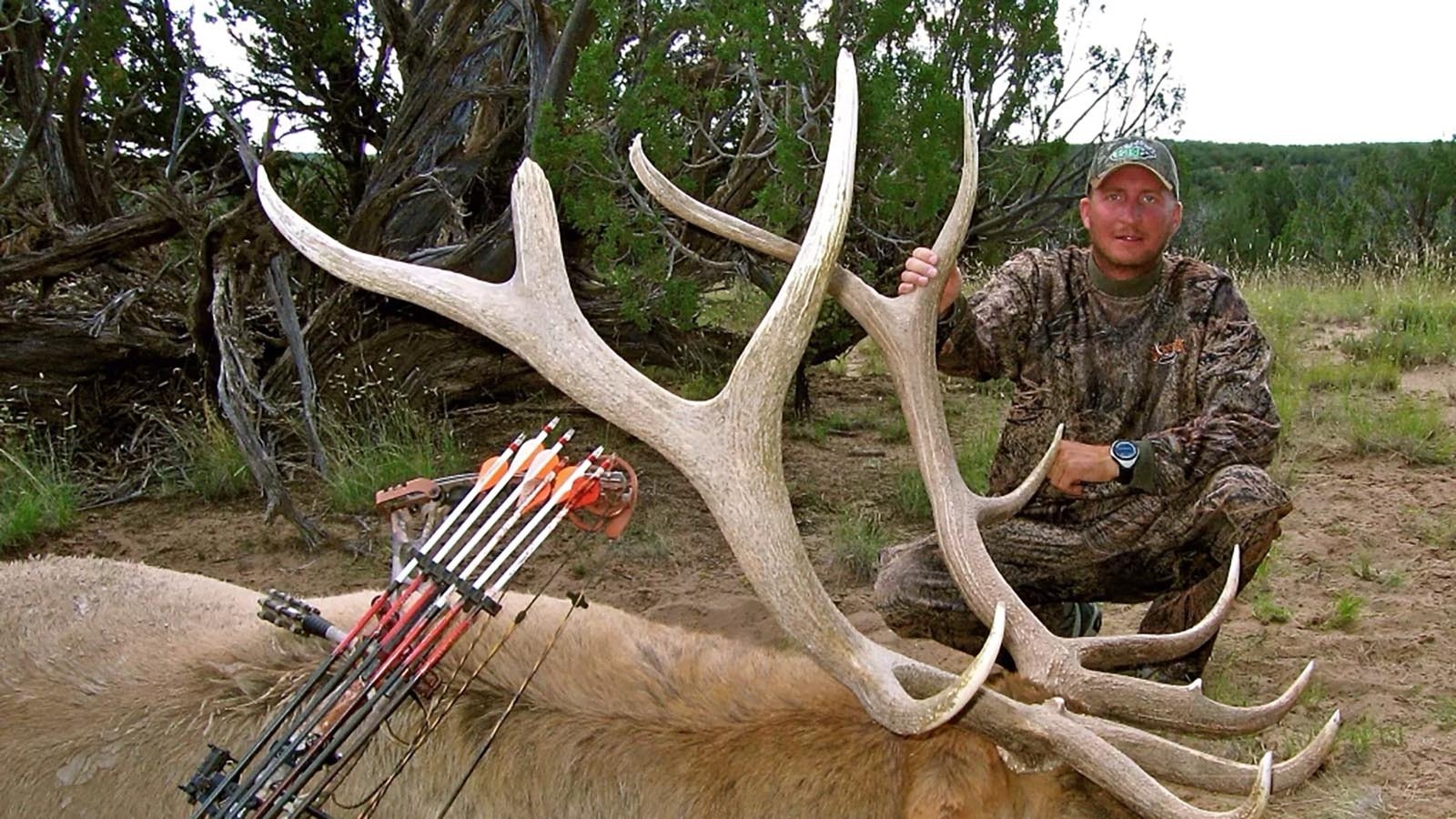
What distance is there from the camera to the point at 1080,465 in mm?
3578

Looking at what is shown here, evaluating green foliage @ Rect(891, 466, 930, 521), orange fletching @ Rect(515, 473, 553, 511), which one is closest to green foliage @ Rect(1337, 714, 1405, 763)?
green foliage @ Rect(891, 466, 930, 521)

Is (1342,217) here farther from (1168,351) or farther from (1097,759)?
(1097,759)

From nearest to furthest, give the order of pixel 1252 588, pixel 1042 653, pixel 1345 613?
Answer: 1. pixel 1042 653
2. pixel 1345 613
3. pixel 1252 588

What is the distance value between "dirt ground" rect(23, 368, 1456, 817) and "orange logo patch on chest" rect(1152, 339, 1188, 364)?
1094mm

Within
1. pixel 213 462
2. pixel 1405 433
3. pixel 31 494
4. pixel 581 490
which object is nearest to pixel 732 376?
pixel 581 490

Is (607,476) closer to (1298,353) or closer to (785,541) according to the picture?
(785,541)

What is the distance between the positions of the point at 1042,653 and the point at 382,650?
145cm

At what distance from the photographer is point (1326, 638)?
432 cm

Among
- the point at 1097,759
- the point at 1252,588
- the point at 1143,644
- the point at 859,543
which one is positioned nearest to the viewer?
the point at 1097,759

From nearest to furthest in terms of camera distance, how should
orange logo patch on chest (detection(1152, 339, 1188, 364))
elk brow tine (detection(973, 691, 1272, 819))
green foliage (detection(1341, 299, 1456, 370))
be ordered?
elk brow tine (detection(973, 691, 1272, 819)) → orange logo patch on chest (detection(1152, 339, 1188, 364)) → green foliage (detection(1341, 299, 1456, 370))

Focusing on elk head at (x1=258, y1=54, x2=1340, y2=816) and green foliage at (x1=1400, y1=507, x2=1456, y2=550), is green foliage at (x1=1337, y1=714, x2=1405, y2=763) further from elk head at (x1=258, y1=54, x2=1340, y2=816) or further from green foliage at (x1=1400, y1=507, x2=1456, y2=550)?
green foliage at (x1=1400, y1=507, x2=1456, y2=550)

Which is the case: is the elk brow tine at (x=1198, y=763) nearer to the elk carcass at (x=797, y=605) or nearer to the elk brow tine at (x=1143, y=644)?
the elk carcass at (x=797, y=605)

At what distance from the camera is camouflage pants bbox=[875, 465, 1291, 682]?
12.4ft

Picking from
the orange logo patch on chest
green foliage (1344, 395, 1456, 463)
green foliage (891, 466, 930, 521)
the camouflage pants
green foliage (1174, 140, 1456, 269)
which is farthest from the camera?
green foliage (1174, 140, 1456, 269)
